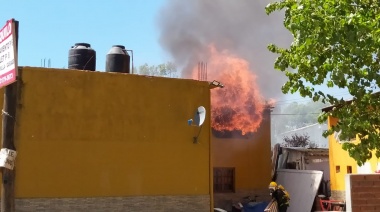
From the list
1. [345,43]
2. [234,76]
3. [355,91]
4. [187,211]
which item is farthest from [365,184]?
[234,76]

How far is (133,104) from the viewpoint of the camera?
13.9 m

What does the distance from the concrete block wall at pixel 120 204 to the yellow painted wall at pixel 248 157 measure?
711 cm

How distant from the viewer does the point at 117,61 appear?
15.5 metres

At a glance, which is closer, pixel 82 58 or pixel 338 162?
pixel 82 58

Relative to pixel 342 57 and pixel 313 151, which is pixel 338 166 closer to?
pixel 313 151

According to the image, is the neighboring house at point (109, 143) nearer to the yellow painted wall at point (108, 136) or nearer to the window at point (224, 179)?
the yellow painted wall at point (108, 136)

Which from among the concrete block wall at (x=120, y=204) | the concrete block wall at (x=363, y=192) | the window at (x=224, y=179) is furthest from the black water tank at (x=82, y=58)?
the concrete block wall at (x=363, y=192)

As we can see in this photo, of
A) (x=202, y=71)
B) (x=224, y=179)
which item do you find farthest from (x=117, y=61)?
(x=224, y=179)

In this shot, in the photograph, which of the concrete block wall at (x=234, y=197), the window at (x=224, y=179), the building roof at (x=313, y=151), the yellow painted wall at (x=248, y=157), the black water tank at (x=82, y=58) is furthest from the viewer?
the building roof at (x=313, y=151)

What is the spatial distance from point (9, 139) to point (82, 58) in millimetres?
9068

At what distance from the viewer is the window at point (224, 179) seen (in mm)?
21375

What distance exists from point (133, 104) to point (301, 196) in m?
10.6

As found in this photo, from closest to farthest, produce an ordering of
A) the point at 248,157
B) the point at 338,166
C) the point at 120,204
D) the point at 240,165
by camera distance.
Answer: the point at 120,204
the point at 338,166
the point at 240,165
the point at 248,157

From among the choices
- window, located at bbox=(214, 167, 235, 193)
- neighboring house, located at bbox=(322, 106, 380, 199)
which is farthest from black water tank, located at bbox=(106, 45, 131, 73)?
neighboring house, located at bbox=(322, 106, 380, 199)
